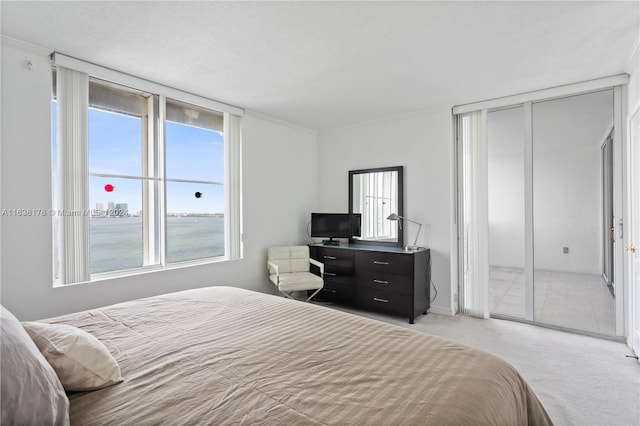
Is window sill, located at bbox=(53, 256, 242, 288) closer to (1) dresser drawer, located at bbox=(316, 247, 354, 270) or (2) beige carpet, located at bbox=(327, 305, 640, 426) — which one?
(1) dresser drawer, located at bbox=(316, 247, 354, 270)

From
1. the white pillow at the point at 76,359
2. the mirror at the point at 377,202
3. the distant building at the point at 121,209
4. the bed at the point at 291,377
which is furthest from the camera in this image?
the mirror at the point at 377,202

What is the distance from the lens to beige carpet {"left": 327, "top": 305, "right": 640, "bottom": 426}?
6.86 ft

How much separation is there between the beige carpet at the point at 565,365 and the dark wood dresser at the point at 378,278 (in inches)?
9.2

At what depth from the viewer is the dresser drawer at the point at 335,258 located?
437 centimetres

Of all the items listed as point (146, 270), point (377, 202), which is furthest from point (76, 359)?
point (377, 202)

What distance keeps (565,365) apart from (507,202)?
84.1 inches

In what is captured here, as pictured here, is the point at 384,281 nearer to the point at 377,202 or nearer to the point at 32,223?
the point at 377,202

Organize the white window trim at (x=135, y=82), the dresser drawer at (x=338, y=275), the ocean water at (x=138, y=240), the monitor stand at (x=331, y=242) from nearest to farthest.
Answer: the white window trim at (x=135, y=82) → the ocean water at (x=138, y=240) → the dresser drawer at (x=338, y=275) → the monitor stand at (x=331, y=242)

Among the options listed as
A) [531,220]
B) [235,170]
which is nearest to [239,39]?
[235,170]

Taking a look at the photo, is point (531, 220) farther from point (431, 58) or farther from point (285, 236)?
point (285, 236)

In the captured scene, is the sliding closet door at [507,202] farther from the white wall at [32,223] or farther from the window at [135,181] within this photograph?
the white wall at [32,223]

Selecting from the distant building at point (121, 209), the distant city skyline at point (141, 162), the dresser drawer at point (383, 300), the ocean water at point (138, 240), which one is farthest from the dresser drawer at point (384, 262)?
the distant building at point (121, 209)

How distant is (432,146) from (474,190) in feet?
2.59

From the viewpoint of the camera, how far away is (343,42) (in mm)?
2525
